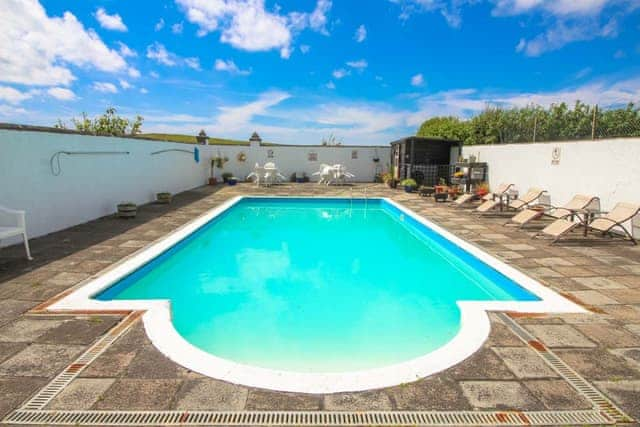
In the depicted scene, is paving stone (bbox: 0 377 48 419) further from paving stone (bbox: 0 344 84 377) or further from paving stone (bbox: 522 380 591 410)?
paving stone (bbox: 522 380 591 410)

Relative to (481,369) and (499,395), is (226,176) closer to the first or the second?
(481,369)

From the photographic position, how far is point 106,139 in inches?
330

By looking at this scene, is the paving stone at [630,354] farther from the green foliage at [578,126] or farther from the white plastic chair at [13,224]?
the white plastic chair at [13,224]

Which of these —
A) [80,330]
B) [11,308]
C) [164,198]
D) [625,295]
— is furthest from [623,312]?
[164,198]

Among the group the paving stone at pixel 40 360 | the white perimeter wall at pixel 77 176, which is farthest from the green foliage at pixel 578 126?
the white perimeter wall at pixel 77 176

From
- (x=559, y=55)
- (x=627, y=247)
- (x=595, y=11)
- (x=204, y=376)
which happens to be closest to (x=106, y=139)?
(x=204, y=376)

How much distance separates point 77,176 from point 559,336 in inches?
329

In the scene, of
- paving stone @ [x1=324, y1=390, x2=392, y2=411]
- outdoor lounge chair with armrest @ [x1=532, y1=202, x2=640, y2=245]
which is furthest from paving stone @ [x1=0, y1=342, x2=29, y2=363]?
outdoor lounge chair with armrest @ [x1=532, y1=202, x2=640, y2=245]

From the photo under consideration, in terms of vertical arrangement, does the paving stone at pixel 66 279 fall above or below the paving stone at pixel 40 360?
above

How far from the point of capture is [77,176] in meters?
7.31

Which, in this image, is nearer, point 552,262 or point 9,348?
point 9,348

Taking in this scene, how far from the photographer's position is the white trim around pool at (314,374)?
238cm

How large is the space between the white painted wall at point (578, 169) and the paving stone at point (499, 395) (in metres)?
6.02

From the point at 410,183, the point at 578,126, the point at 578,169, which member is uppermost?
the point at 578,126
